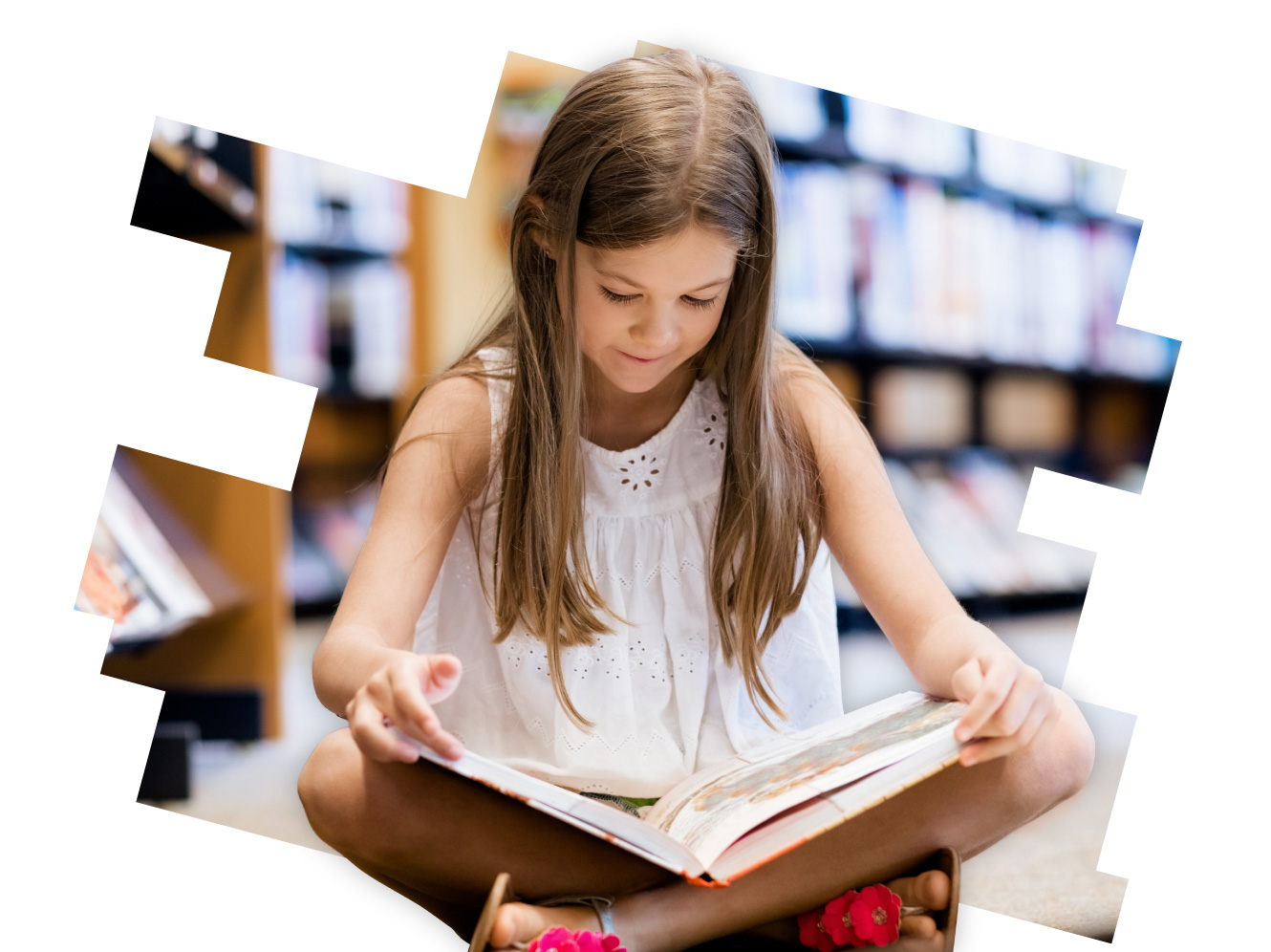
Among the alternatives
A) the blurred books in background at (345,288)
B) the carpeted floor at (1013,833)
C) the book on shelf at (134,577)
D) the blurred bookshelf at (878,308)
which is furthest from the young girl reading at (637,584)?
the blurred books in background at (345,288)

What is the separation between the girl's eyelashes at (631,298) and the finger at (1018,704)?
0.40 m

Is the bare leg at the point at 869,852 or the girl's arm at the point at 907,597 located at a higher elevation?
the girl's arm at the point at 907,597

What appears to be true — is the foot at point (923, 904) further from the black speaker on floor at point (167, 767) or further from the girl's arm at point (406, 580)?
the black speaker on floor at point (167, 767)

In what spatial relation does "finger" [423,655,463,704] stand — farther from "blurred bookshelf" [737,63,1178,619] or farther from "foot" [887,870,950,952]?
"blurred bookshelf" [737,63,1178,619]

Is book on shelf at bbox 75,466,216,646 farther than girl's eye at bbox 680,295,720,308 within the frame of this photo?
Yes

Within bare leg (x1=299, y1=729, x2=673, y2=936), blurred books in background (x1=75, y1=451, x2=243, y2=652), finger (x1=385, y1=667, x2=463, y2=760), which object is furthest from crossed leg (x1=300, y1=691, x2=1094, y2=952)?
blurred books in background (x1=75, y1=451, x2=243, y2=652)

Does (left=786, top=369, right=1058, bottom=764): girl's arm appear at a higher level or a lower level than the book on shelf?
higher

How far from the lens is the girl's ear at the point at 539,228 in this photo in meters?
0.99

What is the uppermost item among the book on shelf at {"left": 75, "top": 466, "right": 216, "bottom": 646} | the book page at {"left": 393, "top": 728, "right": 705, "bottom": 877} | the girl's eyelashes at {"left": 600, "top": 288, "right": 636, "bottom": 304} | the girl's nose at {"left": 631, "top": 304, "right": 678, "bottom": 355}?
the girl's eyelashes at {"left": 600, "top": 288, "right": 636, "bottom": 304}

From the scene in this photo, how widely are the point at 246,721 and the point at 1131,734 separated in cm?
113

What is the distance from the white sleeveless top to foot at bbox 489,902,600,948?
30 cm

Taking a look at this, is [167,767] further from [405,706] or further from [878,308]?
[878,308]

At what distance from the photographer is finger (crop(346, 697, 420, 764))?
0.73 meters

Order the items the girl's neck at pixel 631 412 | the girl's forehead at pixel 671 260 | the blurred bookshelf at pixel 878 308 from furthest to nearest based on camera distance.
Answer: the blurred bookshelf at pixel 878 308, the girl's neck at pixel 631 412, the girl's forehead at pixel 671 260
